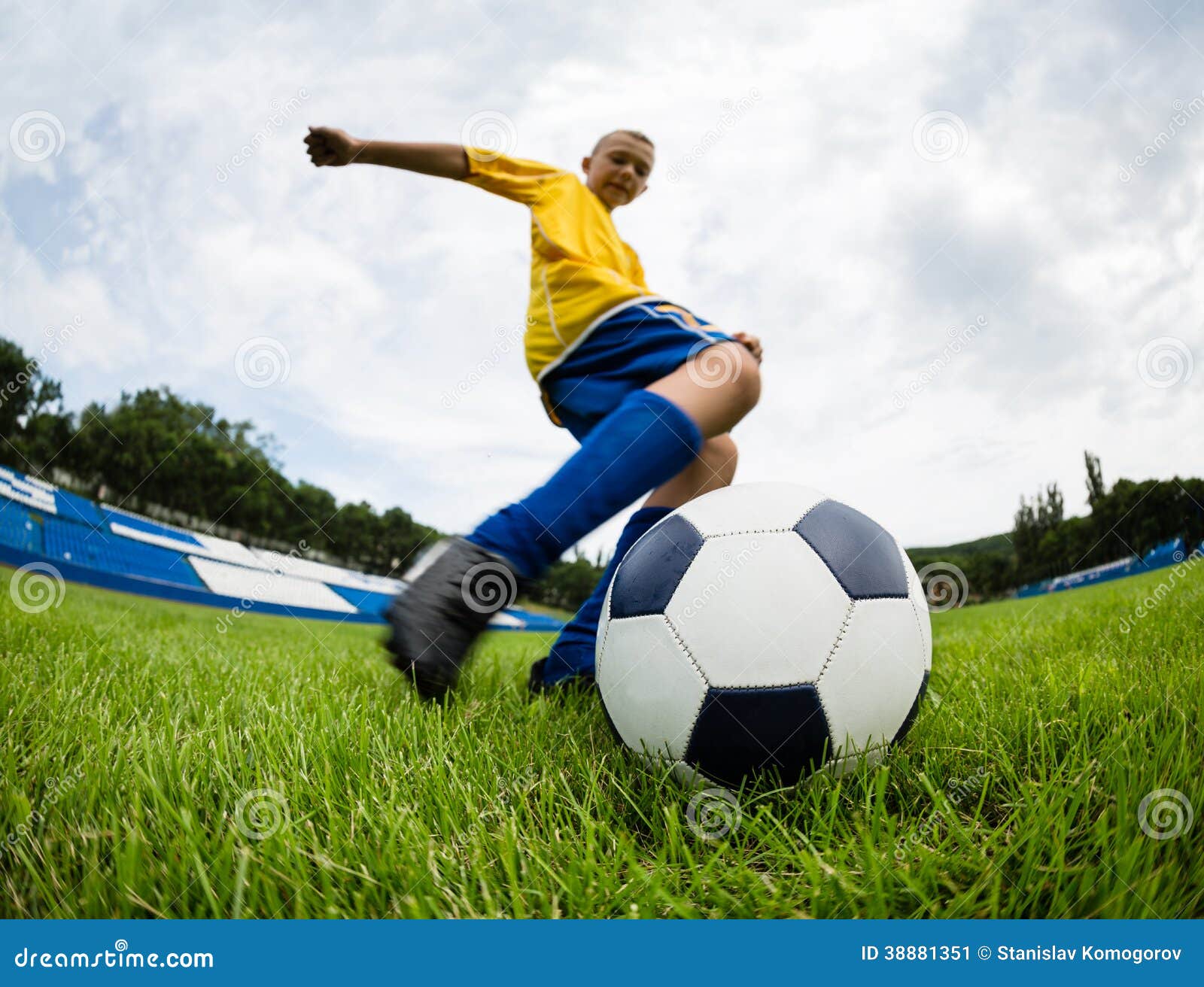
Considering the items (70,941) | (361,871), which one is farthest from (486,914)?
(70,941)

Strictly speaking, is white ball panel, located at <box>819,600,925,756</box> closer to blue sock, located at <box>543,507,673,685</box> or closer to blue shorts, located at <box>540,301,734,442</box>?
blue sock, located at <box>543,507,673,685</box>

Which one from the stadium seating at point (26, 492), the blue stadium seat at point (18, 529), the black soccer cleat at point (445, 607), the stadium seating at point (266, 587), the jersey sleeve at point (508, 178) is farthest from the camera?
the stadium seating at point (266, 587)

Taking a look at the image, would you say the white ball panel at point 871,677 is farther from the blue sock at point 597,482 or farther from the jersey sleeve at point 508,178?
the jersey sleeve at point 508,178

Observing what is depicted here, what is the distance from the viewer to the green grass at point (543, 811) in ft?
3.05

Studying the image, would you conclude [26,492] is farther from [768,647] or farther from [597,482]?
[768,647]

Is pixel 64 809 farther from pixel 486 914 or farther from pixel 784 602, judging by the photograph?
pixel 784 602

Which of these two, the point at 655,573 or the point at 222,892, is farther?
the point at 655,573

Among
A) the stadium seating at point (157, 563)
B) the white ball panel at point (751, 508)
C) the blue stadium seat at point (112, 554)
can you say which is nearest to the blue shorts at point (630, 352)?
the white ball panel at point (751, 508)

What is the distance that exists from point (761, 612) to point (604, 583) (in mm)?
811

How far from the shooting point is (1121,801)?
102cm

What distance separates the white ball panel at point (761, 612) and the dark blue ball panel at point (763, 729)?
26 mm

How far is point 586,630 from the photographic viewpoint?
2.02m

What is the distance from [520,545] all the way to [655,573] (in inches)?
14.2

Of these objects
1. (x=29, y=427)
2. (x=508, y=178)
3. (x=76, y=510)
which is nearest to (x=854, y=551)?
(x=508, y=178)
